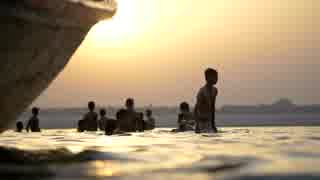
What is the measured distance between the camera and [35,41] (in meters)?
5.32

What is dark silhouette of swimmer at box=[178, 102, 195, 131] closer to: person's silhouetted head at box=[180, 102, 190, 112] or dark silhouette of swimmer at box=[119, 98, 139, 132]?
person's silhouetted head at box=[180, 102, 190, 112]

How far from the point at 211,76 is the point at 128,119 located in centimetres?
626

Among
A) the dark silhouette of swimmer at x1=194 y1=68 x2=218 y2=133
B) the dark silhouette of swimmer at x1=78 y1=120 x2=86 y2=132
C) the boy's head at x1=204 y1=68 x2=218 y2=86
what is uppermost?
the boy's head at x1=204 y1=68 x2=218 y2=86

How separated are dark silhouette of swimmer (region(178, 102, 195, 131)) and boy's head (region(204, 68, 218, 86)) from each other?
344 cm

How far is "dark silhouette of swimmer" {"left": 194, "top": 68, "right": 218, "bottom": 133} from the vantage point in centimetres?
1167

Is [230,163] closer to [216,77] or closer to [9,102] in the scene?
[9,102]

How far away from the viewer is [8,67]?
516 cm

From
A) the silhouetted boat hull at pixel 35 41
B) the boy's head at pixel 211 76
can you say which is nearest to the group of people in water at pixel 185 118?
the boy's head at pixel 211 76

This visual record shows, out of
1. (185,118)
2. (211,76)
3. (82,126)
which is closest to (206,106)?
(211,76)

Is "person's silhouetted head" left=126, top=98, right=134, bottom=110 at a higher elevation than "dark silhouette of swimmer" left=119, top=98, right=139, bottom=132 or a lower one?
higher

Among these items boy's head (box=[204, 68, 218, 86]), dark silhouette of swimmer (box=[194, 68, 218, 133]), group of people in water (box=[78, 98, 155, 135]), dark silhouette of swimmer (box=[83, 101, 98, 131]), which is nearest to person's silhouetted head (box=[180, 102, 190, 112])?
group of people in water (box=[78, 98, 155, 135])

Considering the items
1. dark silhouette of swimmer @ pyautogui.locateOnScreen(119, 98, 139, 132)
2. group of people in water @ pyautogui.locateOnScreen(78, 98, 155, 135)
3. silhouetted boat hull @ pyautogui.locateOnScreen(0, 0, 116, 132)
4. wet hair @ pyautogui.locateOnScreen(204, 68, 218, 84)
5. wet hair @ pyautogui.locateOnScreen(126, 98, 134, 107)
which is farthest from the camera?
wet hair @ pyautogui.locateOnScreen(126, 98, 134, 107)

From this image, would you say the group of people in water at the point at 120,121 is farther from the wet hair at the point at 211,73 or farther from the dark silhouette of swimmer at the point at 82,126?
the wet hair at the point at 211,73

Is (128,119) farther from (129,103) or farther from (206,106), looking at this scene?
(206,106)
